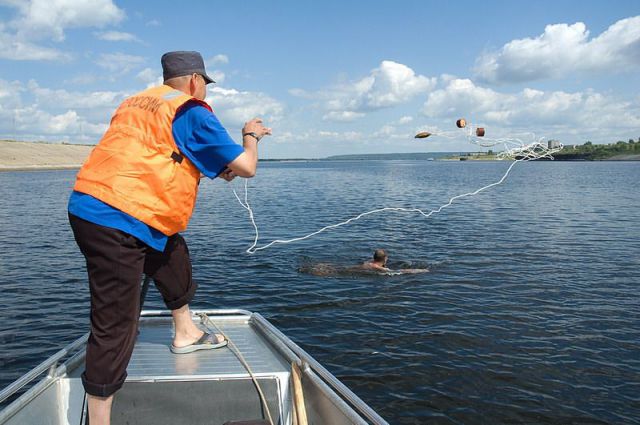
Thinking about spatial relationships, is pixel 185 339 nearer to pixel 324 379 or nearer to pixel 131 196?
pixel 324 379

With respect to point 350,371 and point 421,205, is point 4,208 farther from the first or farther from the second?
point 350,371

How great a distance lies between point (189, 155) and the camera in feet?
10.9

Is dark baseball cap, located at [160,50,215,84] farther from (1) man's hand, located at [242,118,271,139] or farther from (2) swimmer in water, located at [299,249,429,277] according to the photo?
(2) swimmer in water, located at [299,249,429,277]

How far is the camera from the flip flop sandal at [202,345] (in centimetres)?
460

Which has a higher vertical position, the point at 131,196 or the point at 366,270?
the point at 131,196

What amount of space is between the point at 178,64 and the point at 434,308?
9.38 metres

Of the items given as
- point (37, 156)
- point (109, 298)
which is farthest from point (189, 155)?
point (37, 156)

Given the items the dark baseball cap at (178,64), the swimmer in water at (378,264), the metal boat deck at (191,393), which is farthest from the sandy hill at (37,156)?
the dark baseball cap at (178,64)

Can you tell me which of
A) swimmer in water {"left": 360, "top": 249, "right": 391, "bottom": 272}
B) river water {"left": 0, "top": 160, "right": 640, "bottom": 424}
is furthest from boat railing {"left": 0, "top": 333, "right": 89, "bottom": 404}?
swimmer in water {"left": 360, "top": 249, "right": 391, "bottom": 272}

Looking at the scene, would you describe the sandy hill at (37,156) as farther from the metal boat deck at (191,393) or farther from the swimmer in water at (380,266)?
the metal boat deck at (191,393)

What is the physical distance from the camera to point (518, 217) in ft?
96.7

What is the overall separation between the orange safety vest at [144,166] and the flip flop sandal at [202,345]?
5.39 feet

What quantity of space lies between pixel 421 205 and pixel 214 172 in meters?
35.1

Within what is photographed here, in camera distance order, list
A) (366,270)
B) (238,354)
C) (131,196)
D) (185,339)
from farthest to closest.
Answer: (366,270) < (185,339) < (238,354) < (131,196)
